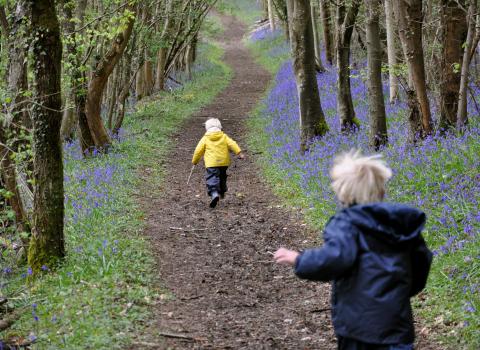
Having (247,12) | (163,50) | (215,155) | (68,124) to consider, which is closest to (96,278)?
(215,155)

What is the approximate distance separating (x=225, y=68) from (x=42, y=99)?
108ft

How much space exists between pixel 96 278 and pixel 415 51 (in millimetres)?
6951

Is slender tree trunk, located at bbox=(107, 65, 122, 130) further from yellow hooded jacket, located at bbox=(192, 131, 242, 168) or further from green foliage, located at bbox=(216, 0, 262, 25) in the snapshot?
green foliage, located at bbox=(216, 0, 262, 25)

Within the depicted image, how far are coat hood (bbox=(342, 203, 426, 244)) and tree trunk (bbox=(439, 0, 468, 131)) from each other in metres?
7.36

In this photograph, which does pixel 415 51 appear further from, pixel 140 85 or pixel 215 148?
pixel 140 85

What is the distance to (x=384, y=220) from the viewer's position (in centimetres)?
335

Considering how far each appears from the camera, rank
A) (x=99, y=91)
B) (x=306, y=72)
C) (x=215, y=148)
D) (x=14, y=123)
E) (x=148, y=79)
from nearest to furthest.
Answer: (x=14, y=123), (x=215, y=148), (x=306, y=72), (x=99, y=91), (x=148, y=79)

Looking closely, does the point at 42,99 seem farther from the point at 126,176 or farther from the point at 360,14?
the point at 360,14

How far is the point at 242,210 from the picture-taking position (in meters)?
10.7

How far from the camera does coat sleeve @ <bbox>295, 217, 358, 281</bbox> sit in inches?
131

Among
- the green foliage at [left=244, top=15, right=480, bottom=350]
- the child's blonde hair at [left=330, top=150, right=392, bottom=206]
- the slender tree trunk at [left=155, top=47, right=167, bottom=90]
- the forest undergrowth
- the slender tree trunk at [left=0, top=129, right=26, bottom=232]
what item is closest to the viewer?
the child's blonde hair at [left=330, top=150, right=392, bottom=206]

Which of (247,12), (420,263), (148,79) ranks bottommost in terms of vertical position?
(420,263)

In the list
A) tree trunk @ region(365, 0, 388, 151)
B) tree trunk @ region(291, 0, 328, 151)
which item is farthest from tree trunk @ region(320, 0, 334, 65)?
tree trunk @ region(365, 0, 388, 151)

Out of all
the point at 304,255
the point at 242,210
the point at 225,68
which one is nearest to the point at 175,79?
the point at 225,68
